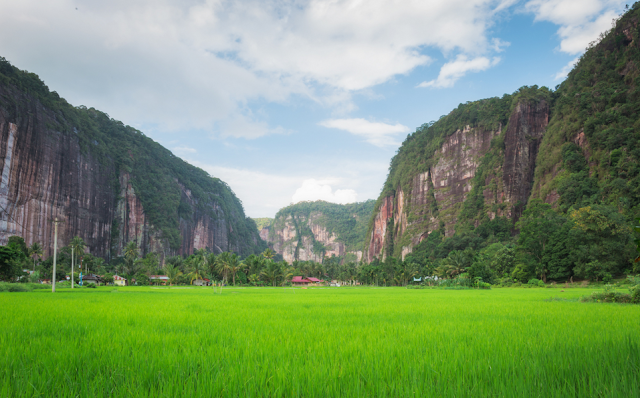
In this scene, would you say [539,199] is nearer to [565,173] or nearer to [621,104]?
[565,173]

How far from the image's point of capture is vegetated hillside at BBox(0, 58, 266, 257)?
73.9 meters

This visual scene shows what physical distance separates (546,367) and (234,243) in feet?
585

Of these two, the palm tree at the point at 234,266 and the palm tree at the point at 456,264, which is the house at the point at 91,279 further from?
the palm tree at the point at 456,264

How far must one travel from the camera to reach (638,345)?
401 cm

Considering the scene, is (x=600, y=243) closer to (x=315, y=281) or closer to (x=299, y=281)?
(x=299, y=281)

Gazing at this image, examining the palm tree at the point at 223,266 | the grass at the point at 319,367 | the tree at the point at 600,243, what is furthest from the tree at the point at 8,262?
the tree at the point at 600,243

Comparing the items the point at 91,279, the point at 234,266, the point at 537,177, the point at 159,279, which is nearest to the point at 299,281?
the point at 234,266

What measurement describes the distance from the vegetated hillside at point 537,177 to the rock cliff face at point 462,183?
36 centimetres

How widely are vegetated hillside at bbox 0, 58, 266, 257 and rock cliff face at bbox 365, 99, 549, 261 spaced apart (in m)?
85.2

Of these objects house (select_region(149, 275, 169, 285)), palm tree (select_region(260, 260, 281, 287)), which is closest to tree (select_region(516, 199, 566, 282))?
palm tree (select_region(260, 260, 281, 287))

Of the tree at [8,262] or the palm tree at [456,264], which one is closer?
the tree at [8,262]

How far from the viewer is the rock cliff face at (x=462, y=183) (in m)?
90.9

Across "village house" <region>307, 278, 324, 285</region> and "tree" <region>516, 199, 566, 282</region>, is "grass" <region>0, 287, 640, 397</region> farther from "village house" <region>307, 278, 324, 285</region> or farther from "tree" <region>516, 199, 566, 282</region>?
"village house" <region>307, 278, 324, 285</region>

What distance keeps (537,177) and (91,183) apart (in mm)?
125804
